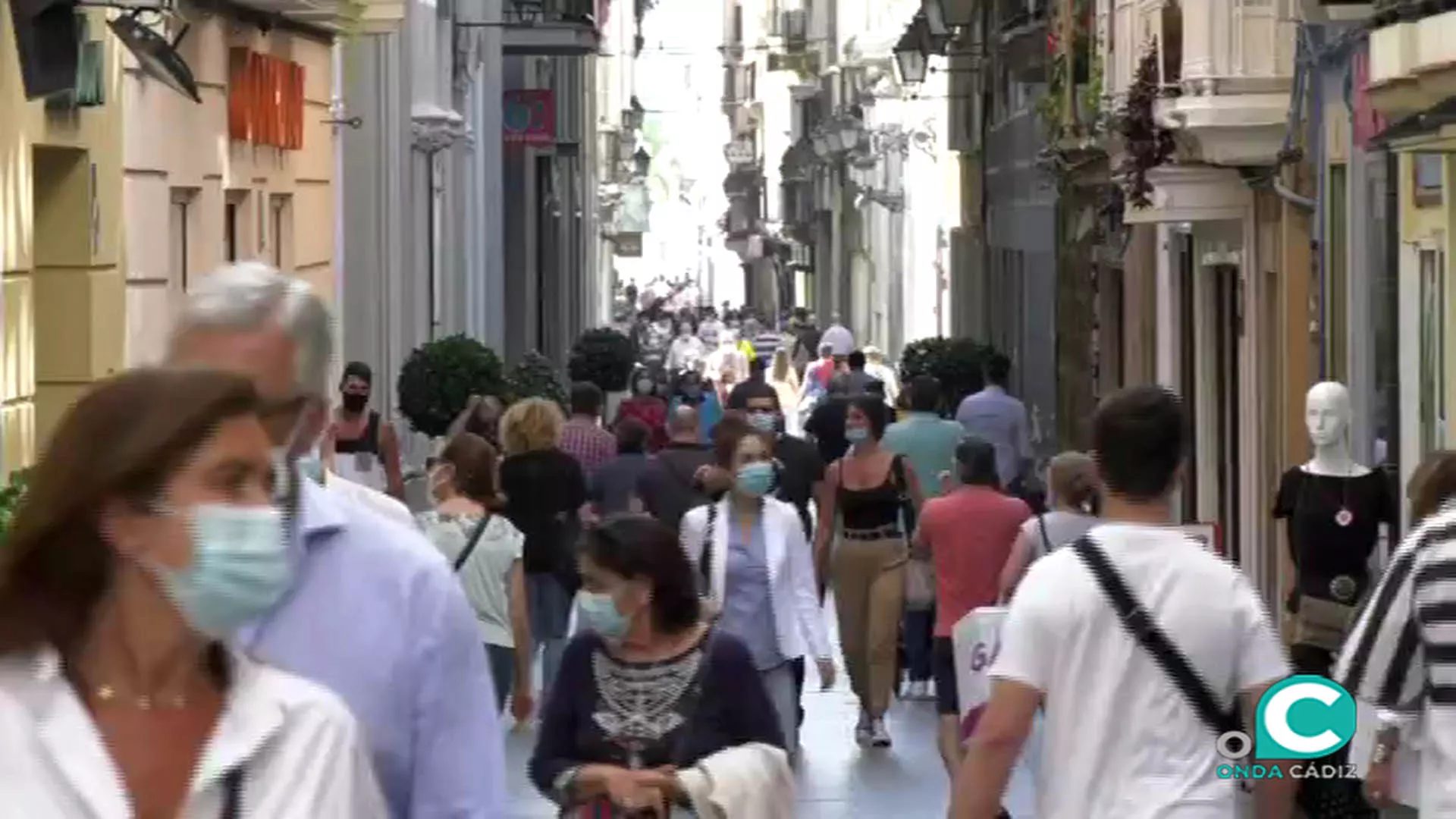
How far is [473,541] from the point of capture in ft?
49.8

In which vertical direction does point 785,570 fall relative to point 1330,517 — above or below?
below

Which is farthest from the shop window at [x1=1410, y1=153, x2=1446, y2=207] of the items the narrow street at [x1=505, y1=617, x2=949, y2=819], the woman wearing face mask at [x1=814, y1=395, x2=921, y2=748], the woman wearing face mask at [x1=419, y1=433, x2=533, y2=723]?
the woman wearing face mask at [x1=419, y1=433, x2=533, y2=723]

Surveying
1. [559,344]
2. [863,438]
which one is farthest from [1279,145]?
[559,344]

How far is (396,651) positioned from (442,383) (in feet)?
75.4

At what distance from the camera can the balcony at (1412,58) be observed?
15.8 meters

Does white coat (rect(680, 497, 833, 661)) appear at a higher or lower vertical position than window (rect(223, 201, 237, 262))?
lower

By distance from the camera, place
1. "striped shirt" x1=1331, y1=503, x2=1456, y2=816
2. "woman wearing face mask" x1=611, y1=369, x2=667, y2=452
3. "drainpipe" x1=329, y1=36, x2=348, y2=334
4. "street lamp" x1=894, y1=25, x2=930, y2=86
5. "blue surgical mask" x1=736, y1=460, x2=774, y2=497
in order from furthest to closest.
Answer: "street lamp" x1=894, y1=25, x2=930, y2=86 → "drainpipe" x1=329, y1=36, x2=348, y2=334 → "woman wearing face mask" x1=611, y1=369, x2=667, y2=452 → "blue surgical mask" x1=736, y1=460, x2=774, y2=497 → "striped shirt" x1=1331, y1=503, x2=1456, y2=816

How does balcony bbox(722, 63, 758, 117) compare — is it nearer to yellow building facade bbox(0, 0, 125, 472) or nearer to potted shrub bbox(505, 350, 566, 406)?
potted shrub bbox(505, 350, 566, 406)

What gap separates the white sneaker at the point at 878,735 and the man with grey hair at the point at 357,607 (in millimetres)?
13437

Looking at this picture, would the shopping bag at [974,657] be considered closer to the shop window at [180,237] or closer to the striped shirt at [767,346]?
the shop window at [180,237]

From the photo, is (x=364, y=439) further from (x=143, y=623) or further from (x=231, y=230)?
(x=143, y=623)

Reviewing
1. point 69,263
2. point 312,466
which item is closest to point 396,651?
point 312,466

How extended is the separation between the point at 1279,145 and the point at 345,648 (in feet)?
62.6

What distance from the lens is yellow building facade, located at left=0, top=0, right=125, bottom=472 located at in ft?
52.4
